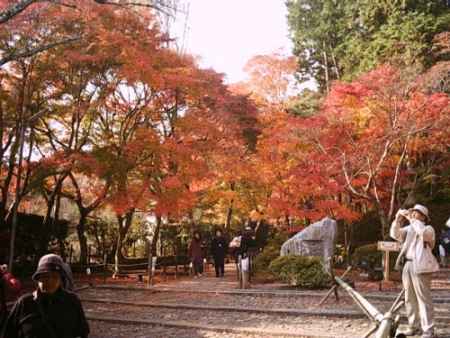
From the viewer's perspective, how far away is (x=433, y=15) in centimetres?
2097

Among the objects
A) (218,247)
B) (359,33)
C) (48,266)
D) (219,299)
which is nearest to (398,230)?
(48,266)

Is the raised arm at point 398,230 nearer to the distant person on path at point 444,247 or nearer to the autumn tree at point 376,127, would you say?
the autumn tree at point 376,127

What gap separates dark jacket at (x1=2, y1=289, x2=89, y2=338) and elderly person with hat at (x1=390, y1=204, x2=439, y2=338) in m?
4.58

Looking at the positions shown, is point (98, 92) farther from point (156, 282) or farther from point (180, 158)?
point (156, 282)

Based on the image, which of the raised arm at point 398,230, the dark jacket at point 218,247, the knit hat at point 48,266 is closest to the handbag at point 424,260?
the raised arm at point 398,230

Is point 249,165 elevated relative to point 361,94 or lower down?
lower down

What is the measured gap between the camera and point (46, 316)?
297cm

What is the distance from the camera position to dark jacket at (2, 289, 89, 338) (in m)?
2.96

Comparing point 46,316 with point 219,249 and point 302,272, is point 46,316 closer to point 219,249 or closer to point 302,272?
point 302,272

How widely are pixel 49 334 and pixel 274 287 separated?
1028 centimetres

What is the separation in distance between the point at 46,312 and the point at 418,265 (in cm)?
488

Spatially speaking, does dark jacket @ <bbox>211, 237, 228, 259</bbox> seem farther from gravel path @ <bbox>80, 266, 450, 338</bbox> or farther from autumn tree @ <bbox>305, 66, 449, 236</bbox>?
autumn tree @ <bbox>305, 66, 449, 236</bbox>

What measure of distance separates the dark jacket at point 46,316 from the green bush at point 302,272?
32.3 ft

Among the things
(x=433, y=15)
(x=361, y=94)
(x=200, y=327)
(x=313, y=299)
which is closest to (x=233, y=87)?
(x=361, y=94)
